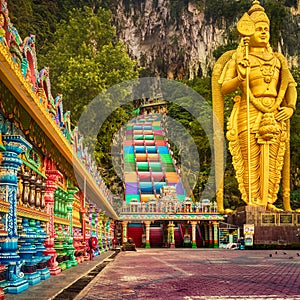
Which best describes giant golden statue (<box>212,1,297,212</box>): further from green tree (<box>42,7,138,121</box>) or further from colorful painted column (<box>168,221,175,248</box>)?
green tree (<box>42,7,138,121</box>)

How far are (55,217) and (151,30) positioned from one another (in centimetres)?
5994

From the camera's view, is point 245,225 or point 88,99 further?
point 88,99

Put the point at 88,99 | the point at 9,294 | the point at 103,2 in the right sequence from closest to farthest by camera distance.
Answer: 1. the point at 9,294
2. the point at 88,99
3. the point at 103,2

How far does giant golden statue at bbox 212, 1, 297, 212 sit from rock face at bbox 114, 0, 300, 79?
31.1 m

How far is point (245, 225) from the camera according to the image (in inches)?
824

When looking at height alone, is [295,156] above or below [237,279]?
above

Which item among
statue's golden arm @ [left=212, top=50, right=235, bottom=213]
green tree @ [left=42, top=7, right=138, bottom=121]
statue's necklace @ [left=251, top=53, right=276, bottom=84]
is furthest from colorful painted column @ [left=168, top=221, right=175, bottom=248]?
statue's necklace @ [left=251, top=53, right=276, bottom=84]

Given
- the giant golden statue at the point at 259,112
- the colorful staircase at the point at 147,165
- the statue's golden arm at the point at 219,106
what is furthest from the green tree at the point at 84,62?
the colorful staircase at the point at 147,165

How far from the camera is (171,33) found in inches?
2505

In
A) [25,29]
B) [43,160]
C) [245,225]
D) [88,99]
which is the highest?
[25,29]

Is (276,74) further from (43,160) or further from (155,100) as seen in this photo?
(155,100)

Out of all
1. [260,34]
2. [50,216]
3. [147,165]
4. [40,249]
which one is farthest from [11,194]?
[147,165]

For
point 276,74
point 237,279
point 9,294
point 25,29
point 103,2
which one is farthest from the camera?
point 103,2

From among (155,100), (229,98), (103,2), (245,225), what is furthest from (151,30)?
(245,225)
